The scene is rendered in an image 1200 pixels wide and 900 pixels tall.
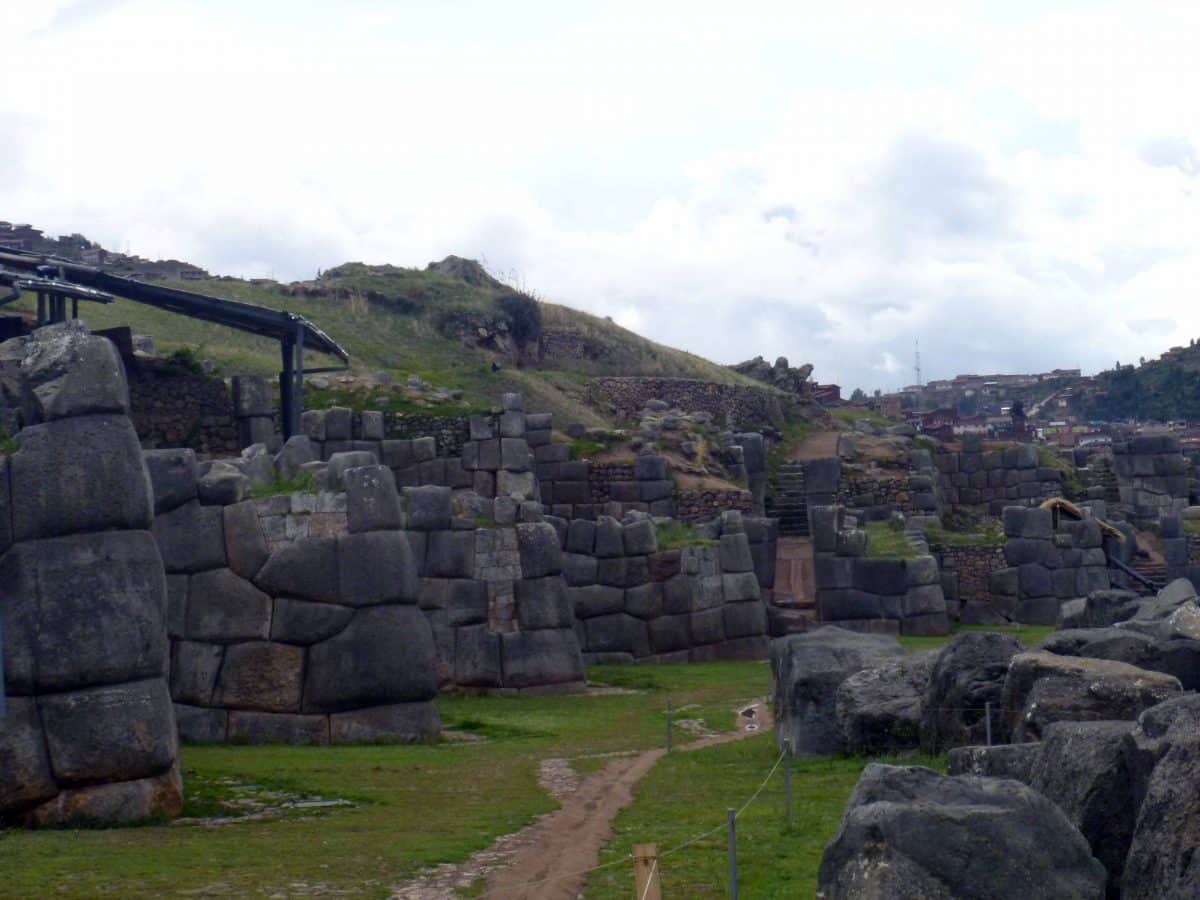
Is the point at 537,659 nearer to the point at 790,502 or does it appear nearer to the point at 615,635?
the point at 615,635

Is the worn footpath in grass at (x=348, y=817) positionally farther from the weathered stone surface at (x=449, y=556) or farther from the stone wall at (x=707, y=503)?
the stone wall at (x=707, y=503)

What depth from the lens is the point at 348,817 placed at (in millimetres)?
17062

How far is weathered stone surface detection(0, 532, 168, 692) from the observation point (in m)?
15.9

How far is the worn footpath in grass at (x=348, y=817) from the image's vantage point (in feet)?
44.1

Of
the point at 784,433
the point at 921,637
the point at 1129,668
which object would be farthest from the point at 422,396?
the point at 1129,668

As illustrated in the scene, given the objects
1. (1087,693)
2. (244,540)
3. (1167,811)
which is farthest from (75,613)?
(1167,811)

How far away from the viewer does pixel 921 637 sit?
41.1 meters

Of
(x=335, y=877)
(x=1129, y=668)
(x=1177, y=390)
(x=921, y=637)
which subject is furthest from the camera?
(x=1177, y=390)

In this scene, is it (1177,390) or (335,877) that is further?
(1177,390)

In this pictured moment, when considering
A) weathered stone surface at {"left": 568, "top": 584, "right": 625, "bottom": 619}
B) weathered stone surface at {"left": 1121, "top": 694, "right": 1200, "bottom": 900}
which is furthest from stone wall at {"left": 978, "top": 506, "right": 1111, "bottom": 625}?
weathered stone surface at {"left": 1121, "top": 694, "right": 1200, "bottom": 900}

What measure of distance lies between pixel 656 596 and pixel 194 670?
16462 millimetres

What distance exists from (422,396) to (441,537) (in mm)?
15458

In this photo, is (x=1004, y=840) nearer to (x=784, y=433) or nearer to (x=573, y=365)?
(x=784, y=433)

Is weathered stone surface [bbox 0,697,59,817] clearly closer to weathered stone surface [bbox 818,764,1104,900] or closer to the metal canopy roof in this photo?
weathered stone surface [bbox 818,764,1104,900]
